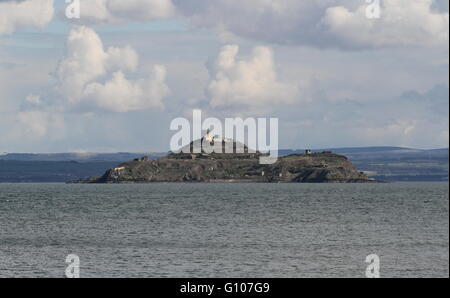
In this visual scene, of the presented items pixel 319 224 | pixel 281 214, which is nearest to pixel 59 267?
pixel 319 224

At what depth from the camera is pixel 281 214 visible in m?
162

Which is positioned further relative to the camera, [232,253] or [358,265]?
[232,253]

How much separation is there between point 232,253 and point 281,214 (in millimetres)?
75062

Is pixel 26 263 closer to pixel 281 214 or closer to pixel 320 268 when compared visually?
pixel 320 268

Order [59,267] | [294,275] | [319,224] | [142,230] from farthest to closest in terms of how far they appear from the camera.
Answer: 1. [319,224]
2. [142,230]
3. [59,267]
4. [294,275]
